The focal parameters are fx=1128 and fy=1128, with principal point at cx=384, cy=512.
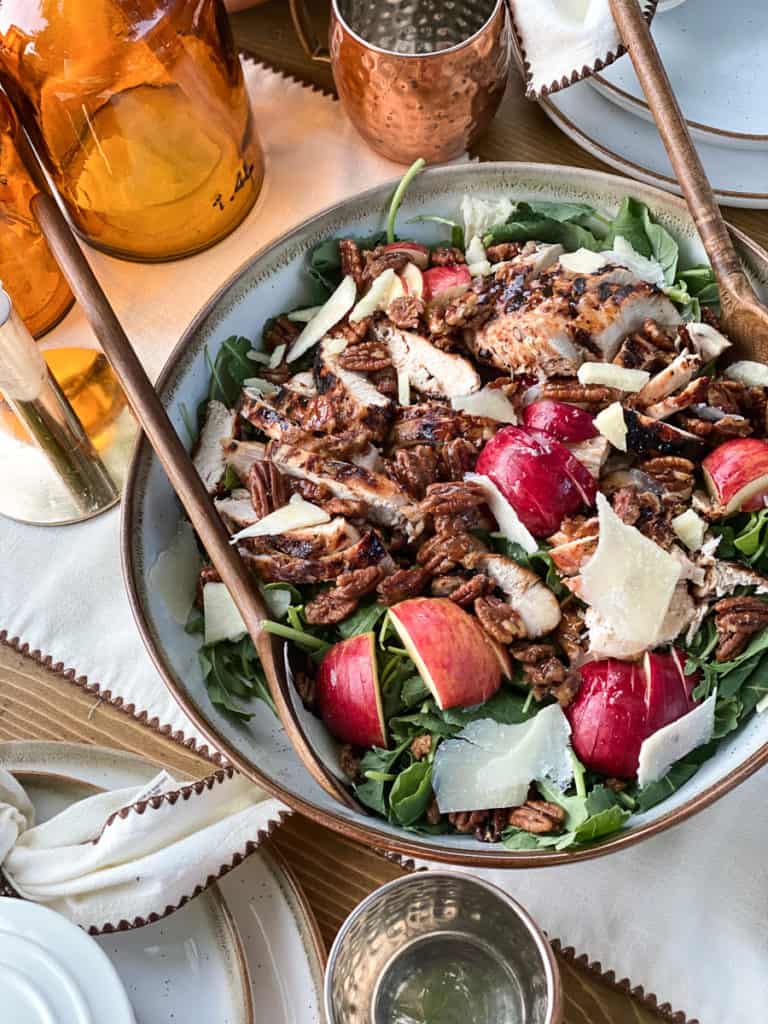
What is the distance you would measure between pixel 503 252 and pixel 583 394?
0.27 metres

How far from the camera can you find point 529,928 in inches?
45.1

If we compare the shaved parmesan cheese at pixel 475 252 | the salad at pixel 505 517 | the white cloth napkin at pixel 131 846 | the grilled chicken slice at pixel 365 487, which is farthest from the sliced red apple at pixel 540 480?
the white cloth napkin at pixel 131 846

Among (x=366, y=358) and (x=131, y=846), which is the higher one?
(x=366, y=358)

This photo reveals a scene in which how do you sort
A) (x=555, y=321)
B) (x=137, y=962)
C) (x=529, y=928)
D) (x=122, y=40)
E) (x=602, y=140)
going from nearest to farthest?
(x=529, y=928) < (x=137, y=962) < (x=555, y=321) < (x=122, y=40) < (x=602, y=140)

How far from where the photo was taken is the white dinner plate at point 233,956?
1.22m

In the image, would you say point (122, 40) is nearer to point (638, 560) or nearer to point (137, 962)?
point (638, 560)

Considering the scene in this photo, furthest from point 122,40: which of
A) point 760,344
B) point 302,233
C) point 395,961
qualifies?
point 395,961

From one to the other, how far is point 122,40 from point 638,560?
3.10ft

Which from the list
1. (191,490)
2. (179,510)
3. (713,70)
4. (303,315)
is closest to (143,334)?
(303,315)

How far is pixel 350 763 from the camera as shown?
1223 mm

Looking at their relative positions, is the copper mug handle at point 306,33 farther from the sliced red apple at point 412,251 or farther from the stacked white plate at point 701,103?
the sliced red apple at point 412,251

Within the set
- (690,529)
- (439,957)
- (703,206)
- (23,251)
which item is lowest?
(439,957)

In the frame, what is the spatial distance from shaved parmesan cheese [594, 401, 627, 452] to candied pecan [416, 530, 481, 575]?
196 millimetres

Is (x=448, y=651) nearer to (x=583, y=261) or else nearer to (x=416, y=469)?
(x=416, y=469)
